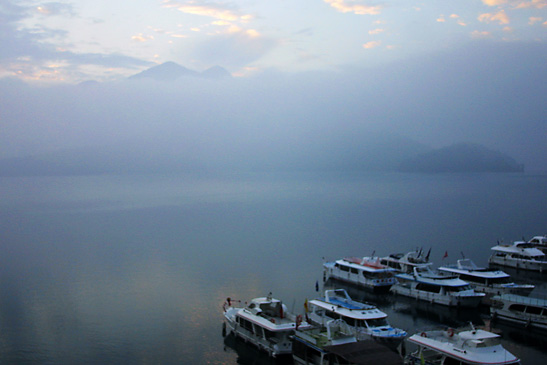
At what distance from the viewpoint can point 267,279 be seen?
165ft

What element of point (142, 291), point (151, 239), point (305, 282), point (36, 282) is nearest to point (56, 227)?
point (151, 239)

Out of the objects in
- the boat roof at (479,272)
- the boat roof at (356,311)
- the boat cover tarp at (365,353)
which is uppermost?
the boat cover tarp at (365,353)

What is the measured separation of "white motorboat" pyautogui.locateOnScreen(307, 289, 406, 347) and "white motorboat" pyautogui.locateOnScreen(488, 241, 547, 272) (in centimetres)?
3117

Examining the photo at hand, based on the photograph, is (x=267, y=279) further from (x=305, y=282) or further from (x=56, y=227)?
(x=56, y=227)

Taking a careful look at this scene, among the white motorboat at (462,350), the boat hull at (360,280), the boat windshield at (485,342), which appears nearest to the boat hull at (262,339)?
the white motorboat at (462,350)

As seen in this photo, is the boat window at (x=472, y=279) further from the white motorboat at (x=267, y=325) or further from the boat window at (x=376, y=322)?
the white motorboat at (x=267, y=325)

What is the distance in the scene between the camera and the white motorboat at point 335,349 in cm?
2356

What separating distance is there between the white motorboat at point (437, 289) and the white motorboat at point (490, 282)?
7.35 ft

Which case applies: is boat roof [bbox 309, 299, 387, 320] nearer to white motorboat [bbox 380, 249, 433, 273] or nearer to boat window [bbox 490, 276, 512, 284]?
white motorboat [bbox 380, 249, 433, 273]

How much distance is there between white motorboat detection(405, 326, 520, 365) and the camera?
24.3 meters

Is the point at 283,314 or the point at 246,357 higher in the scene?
the point at 283,314

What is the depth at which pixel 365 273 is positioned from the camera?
155ft

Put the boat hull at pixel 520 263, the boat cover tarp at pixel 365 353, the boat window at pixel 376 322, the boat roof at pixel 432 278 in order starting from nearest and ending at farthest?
1. the boat cover tarp at pixel 365 353
2. the boat window at pixel 376 322
3. the boat roof at pixel 432 278
4. the boat hull at pixel 520 263

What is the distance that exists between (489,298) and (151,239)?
5334 cm
